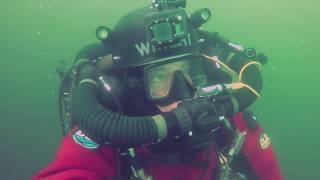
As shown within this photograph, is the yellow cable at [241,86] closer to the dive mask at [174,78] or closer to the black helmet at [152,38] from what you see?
the dive mask at [174,78]

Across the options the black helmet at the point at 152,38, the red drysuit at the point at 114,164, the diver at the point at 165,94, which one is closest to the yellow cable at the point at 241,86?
the diver at the point at 165,94

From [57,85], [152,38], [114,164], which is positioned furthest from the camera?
[57,85]

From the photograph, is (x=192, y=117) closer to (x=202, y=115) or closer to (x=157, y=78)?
(x=202, y=115)

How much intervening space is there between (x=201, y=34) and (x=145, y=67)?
0.70 metres

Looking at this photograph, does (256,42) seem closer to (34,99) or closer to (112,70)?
(34,99)

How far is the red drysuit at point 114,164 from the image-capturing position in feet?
7.85

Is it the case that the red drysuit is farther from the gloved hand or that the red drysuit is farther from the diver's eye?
the gloved hand

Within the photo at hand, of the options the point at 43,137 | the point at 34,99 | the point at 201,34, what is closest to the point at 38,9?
the point at 34,99

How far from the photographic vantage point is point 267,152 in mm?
3121

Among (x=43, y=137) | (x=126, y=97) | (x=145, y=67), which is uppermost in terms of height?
(x=145, y=67)

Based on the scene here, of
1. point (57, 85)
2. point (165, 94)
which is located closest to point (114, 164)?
point (165, 94)

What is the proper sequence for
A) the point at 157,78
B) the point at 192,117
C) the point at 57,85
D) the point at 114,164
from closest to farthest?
the point at 192,117
the point at 157,78
the point at 114,164
the point at 57,85

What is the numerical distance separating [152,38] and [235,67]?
2.37 ft

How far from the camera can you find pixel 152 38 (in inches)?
96.4
